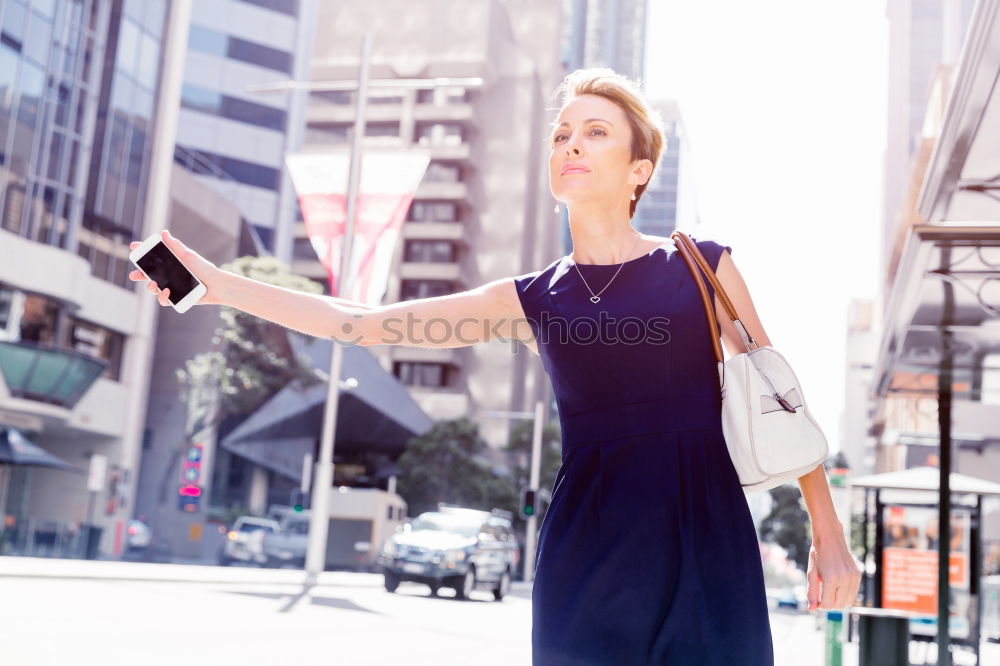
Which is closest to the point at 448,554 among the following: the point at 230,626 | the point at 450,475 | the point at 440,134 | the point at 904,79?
the point at 230,626

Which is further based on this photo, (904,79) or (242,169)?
(904,79)

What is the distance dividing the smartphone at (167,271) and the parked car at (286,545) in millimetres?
33210

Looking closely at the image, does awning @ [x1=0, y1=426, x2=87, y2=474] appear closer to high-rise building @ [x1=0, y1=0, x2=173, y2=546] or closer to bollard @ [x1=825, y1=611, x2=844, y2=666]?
high-rise building @ [x1=0, y1=0, x2=173, y2=546]

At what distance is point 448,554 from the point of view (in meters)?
23.2

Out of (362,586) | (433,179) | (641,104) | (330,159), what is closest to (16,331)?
(362,586)

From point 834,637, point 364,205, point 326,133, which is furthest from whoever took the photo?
point 326,133

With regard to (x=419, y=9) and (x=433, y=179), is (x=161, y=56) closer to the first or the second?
(x=433, y=179)

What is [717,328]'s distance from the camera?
240cm

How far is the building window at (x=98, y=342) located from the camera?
124 feet

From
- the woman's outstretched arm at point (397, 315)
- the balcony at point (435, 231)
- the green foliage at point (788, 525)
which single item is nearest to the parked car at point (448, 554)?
the woman's outstretched arm at point (397, 315)

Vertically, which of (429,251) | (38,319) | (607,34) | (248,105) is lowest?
(38,319)

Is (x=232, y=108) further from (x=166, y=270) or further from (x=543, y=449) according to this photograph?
(x=166, y=270)

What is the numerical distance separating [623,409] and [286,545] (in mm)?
34034

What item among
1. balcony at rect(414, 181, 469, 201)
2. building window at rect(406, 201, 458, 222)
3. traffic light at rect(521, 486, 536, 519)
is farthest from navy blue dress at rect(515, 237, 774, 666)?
building window at rect(406, 201, 458, 222)
